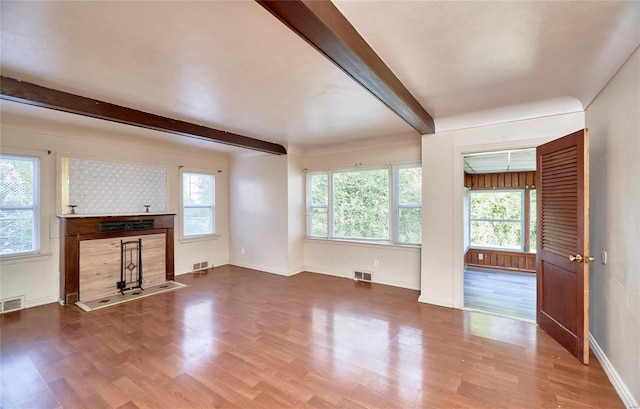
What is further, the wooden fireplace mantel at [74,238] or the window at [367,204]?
the window at [367,204]

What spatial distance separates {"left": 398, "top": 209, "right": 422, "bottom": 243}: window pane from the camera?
15.0 feet

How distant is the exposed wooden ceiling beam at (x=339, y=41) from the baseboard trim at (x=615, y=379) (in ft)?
8.73

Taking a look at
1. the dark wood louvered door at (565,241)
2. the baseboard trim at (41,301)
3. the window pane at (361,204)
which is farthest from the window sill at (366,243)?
the baseboard trim at (41,301)

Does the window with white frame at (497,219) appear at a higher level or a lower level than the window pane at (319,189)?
lower

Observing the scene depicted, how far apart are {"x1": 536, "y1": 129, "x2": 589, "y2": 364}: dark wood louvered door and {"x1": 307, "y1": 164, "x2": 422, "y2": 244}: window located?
1747mm

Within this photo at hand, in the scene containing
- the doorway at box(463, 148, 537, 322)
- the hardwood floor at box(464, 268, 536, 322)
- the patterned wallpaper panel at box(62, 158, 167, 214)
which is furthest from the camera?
the doorway at box(463, 148, 537, 322)

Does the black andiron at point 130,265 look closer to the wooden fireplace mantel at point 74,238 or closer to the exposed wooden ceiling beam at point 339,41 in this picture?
the wooden fireplace mantel at point 74,238

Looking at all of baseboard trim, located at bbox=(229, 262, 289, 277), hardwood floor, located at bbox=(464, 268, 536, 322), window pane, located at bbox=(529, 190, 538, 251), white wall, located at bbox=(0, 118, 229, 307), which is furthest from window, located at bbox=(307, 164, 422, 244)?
window pane, located at bbox=(529, 190, 538, 251)

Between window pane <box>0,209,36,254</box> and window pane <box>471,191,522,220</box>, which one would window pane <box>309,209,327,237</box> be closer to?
window pane <box>471,191,522,220</box>

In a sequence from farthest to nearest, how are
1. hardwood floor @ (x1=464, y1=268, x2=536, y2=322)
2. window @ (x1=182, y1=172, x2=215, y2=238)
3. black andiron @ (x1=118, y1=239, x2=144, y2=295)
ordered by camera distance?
window @ (x1=182, y1=172, x2=215, y2=238) → black andiron @ (x1=118, y1=239, x2=144, y2=295) → hardwood floor @ (x1=464, y1=268, x2=536, y2=322)

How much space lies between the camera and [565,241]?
266cm

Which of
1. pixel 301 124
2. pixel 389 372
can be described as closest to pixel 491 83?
pixel 301 124

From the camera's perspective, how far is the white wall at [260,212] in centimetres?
547

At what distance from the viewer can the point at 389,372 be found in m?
2.28
